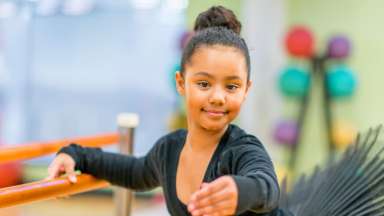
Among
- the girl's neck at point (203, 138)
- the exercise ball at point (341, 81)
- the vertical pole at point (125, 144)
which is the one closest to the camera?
the girl's neck at point (203, 138)

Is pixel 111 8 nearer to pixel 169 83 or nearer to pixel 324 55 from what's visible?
pixel 169 83

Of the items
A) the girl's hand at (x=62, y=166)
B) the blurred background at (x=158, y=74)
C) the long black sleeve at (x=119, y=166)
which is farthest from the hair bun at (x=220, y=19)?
the blurred background at (x=158, y=74)

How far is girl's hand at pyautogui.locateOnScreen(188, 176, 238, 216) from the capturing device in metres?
0.75

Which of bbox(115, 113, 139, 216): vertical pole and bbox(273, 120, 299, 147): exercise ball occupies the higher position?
bbox(115, 113, 139, 216): vertical pole

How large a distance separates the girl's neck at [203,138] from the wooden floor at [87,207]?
7.66 feet

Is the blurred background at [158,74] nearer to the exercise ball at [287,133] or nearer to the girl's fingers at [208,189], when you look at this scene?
the exercise ball at [287,133]

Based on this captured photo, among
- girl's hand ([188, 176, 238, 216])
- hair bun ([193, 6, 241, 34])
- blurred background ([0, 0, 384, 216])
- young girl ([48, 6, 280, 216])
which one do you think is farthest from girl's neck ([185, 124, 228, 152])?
blurred background ([0, 0, 384, 216])

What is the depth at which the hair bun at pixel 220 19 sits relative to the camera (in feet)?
3.88

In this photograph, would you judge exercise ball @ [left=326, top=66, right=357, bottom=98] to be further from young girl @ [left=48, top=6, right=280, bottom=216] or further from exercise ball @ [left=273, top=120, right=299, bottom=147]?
young girl @ [left=48, top=6, right=280, bottom=216]

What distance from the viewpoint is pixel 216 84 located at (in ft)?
3.25

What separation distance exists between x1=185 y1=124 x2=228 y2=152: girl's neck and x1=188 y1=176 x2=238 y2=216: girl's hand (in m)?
0.33

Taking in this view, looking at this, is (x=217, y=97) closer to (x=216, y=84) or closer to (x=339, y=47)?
(x=216, y=84)

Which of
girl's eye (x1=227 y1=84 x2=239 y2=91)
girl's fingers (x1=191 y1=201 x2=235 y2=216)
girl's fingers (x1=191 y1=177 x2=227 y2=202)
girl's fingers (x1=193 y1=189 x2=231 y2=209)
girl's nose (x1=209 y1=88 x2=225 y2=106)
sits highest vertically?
girl's eye (x1=227 y1=84 x2=239 y2=91)

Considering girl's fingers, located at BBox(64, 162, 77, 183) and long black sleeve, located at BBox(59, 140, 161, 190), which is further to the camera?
long black sleeve, located at BBox(59, 140, 161, 190)
